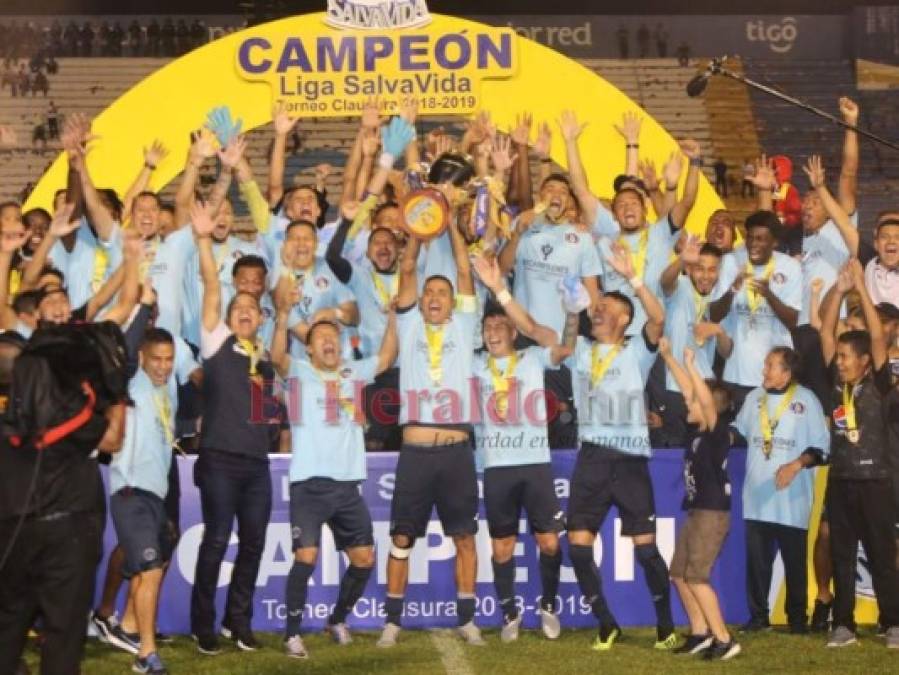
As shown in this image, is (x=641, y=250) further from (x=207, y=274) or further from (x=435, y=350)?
(x=207, y=274)

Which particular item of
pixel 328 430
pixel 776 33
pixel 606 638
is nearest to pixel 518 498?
pixel 606 638

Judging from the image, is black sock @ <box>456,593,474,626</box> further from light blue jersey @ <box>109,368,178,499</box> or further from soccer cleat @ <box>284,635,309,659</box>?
light blue jersey @ <box>109,368,178,499</box>

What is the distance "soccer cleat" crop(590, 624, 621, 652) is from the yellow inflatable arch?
4125 mm

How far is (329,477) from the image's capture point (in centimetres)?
1068

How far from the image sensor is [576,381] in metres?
11.3

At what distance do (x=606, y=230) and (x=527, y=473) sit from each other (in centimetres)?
225

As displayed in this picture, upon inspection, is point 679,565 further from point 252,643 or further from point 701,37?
point 701,37

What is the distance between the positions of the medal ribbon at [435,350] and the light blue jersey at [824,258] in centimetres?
290

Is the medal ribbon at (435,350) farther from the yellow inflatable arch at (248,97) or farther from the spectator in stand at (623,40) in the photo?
the spectator in stand at (623,40)

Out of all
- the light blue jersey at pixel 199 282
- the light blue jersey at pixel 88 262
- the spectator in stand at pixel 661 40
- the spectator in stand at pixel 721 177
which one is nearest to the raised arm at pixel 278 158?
the light blue jersey at pixel 199 282

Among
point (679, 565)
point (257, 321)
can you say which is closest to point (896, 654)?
point (679, 565)

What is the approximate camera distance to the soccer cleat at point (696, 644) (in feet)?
34.3

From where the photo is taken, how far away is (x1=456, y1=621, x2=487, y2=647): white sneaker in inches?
424

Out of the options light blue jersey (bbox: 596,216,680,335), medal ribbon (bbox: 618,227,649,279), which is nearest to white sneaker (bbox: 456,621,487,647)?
light blue jersey (bbox: 596,216,680,335)
